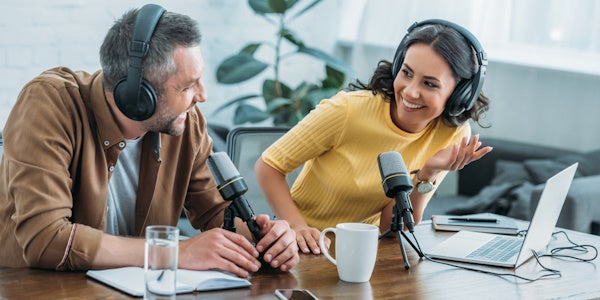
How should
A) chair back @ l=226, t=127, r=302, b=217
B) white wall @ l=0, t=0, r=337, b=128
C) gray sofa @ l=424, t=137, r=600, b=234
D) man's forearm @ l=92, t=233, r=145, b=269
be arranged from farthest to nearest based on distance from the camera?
1. white wall @ l=0, t=0, r=337, b=128
2. gray sofa @ l=424, t=137, r=600, b=234
3. chair back @ l=226, t=127, r=302, b=217
4. man's forearm @ l=92, t=233, r=145, b=269

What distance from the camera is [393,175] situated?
1.90m

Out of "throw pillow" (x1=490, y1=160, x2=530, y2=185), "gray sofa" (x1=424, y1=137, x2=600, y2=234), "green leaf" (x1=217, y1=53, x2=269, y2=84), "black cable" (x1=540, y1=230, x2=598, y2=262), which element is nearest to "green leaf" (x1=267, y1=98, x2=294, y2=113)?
"green leaf" (x1=217, y1=53, x2=269, y2=84)

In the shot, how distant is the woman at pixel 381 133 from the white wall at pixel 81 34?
168 centimetres

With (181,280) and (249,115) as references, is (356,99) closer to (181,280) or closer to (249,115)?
(181,280)

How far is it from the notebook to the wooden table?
13 mm

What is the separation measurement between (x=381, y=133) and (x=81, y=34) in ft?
7.39

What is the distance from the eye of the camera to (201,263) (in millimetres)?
1788

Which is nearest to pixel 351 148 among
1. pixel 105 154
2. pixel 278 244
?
pixel 278 244

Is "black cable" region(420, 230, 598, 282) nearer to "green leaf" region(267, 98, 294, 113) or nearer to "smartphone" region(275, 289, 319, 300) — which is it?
"smartphone" region(275, 289, 319, 300)

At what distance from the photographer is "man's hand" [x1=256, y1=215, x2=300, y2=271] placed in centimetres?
188

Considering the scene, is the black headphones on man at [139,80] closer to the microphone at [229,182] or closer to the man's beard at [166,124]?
the man's beard at [166,124]

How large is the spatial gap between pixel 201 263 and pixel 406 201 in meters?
0.43

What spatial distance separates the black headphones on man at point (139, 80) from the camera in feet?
6.07

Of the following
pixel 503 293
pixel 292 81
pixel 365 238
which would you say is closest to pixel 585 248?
pixel 503 293
